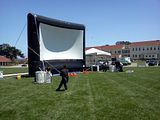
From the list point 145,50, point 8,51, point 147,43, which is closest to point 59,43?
point 145,50

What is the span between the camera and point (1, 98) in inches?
430

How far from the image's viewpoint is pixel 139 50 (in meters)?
110

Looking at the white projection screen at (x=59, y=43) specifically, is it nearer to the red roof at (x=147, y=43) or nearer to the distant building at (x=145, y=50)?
the distant building at (x=145, y=50)

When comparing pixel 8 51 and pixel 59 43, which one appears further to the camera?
pixel 8 51

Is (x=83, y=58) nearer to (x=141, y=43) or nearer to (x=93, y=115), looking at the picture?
(x=93, y=115)

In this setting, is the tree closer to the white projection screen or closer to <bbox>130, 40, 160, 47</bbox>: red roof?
<bbox>130, 40, 160, 47</bbox>: red roof

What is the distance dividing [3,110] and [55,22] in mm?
18528

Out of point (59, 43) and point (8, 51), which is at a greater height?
point (8, 51)

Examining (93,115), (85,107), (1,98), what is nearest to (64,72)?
(1,98)

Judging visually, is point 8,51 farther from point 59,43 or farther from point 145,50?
point 59,43

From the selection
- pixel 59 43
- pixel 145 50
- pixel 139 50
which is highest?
pixel 139 50

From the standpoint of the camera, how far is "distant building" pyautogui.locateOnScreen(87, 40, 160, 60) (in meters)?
105

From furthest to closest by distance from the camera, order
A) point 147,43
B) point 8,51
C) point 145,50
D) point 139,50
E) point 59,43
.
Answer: point 8,51 → point 139,50 → point 147,43 → point 145,50 → point 59,43

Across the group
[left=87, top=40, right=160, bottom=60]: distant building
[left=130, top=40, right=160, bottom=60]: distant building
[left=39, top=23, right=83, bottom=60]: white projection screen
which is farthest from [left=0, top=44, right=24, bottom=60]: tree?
[left=39, top=23, right=83, bottom=60]: white projection screen
